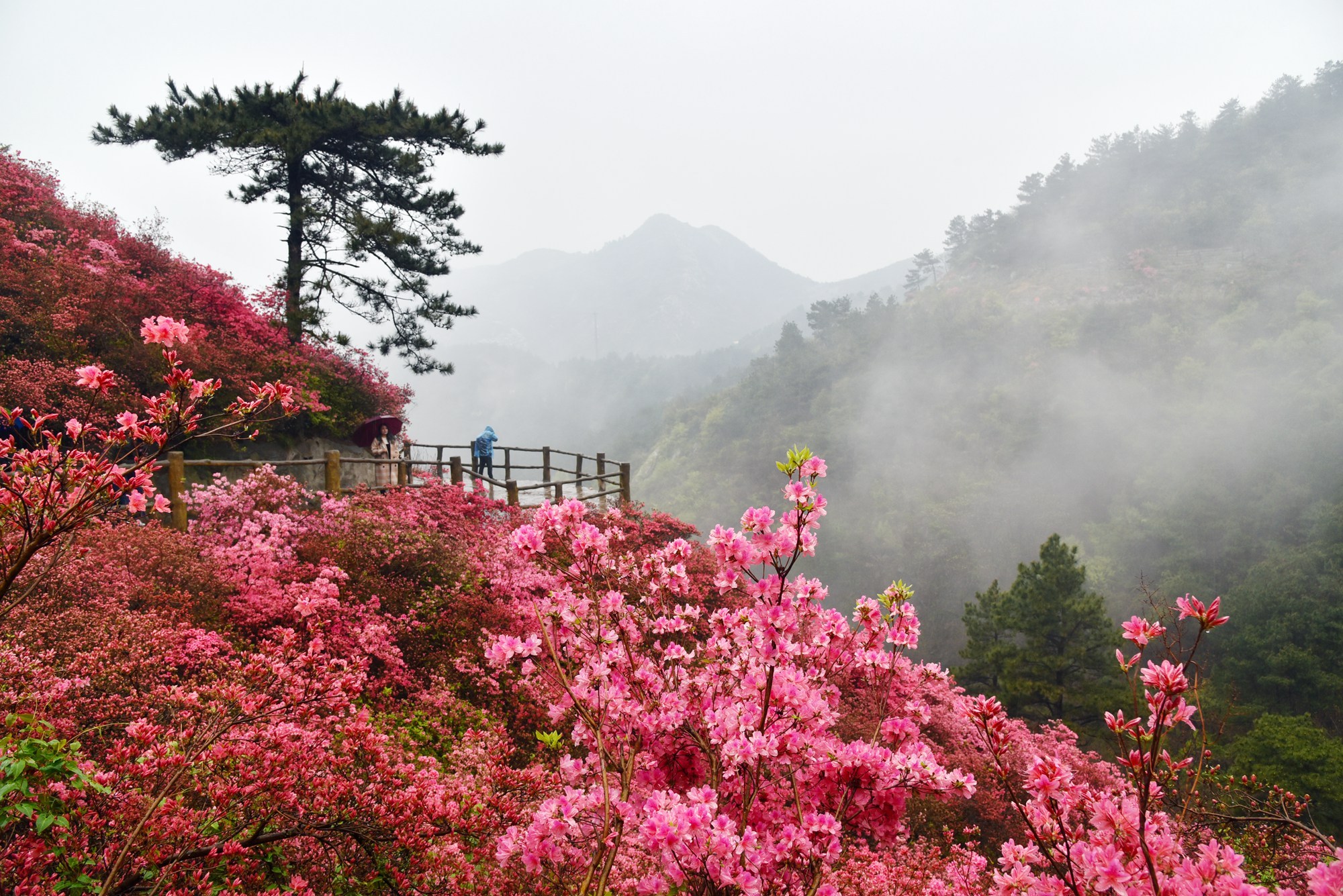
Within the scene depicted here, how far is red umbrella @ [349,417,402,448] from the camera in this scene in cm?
1286

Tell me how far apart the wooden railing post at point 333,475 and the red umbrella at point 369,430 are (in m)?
4.39

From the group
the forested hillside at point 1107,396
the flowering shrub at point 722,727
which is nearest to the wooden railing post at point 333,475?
the flowering shrub at point 722,727

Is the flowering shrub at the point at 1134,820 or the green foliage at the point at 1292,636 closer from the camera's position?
the flowering shrub at the point at 1134,820

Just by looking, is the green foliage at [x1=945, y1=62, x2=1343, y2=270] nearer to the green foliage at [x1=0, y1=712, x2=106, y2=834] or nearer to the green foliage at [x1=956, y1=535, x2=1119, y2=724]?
the green foliage at [x1=956, y1=535, x2=1119, y2=724]

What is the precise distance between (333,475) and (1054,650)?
824 inches

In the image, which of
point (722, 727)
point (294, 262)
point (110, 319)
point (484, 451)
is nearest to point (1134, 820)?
point (722, 727)

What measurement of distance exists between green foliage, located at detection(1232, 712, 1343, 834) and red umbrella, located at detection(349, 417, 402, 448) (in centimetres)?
2127

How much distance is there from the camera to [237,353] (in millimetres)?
10477

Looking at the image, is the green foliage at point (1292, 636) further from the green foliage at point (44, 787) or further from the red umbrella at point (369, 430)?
the green foliage at point (44, 787)

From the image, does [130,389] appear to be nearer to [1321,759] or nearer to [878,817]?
[878,817]

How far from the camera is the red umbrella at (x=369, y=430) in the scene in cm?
1286

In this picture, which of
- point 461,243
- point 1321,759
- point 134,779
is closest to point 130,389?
point 461,243

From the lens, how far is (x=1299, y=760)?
50.3ft

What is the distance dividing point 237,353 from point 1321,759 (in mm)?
26815
